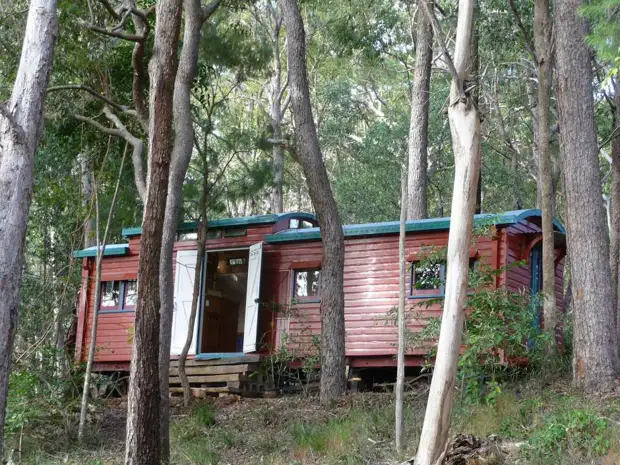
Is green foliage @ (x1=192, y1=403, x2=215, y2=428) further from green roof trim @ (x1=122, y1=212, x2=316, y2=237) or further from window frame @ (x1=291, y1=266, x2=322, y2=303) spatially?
green roof trim @ (x1=122, y1=212, x2=316, y2=237)

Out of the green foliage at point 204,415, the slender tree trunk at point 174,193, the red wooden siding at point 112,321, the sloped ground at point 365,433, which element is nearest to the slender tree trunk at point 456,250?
the sloped ground at point 365,433

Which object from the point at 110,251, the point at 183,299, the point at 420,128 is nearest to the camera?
the point at 183,299

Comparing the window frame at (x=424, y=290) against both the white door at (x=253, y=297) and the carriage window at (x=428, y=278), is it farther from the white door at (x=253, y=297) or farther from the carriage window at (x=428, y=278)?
the white door at (x=253, y=297)

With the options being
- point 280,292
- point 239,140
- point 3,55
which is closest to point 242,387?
point 280,292

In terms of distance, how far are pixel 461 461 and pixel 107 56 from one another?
10954 millimetres

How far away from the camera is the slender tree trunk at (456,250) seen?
682cm

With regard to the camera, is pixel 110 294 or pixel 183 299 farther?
pixel 110 294

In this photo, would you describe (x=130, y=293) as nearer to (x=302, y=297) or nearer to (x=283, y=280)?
(x=283, y=280)

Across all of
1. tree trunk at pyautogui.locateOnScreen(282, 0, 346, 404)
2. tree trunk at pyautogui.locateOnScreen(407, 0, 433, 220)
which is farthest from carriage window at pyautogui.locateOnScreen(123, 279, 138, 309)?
tree trunk at pyautogui.locateOnScreen(407, 0, 433, 220)

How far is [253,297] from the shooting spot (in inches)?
631

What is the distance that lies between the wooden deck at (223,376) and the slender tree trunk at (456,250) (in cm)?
897

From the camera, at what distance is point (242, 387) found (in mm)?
15703

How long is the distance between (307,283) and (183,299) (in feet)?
8.97

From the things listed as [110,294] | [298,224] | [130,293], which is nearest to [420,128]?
[298,224]
